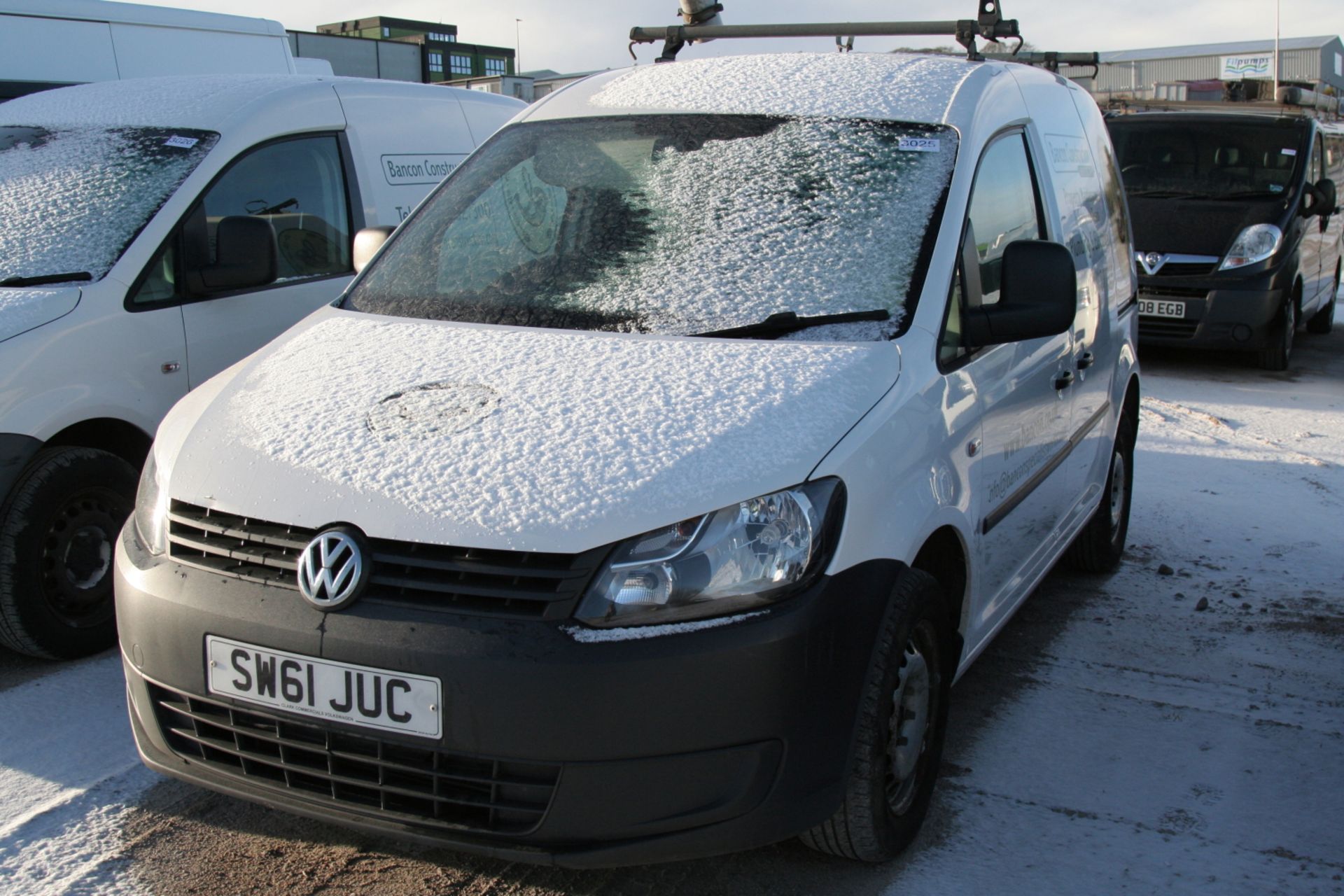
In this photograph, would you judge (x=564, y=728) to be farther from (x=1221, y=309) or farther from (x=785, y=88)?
(x=1221, y=309)

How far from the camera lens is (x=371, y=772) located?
2.50m

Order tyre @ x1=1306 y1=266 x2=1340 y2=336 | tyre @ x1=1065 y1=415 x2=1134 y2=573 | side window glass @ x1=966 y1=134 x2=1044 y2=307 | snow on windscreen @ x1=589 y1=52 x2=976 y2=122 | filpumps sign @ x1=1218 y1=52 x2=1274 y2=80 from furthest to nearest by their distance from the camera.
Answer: filpumps sign @ x1=1218 y1=52 x2=1274 y2=80 → tyre @ x1=1306 y1=266 x2=1340 y2=336 → tyre @ x1=1065 y1=415 x2=1134 y2=573 → snow on windscreen @ x1=589 y1=52 x2=976 y2=122 → side window glass @ x1=966 y1=134 x2=1044 y2=307

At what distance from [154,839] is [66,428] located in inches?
63.0

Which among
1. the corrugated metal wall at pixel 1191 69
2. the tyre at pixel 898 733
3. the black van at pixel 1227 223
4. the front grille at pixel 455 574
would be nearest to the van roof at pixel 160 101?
the front grille at pixel 455 574

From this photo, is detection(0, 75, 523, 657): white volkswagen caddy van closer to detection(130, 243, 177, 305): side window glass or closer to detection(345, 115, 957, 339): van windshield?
detection(130, 243, 177, 305): side window glass

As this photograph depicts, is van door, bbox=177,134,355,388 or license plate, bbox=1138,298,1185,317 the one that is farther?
license plate, bbox=1138,298,1185,317

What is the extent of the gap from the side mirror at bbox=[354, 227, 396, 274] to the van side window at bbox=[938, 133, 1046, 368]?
174 cm

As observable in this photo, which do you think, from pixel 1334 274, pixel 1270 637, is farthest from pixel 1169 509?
pixel 1334 274

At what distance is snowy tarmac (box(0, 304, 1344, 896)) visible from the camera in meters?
2.93

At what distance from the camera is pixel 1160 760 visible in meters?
3.61

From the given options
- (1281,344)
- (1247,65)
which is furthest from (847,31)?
(1247,65)

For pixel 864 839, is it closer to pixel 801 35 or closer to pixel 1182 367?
pixel 801 35

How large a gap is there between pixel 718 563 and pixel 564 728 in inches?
16.1

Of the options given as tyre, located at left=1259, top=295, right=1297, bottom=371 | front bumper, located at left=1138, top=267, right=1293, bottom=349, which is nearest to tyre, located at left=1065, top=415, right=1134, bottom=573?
front bumper, located at left=1138, top=267, right=1293, bottom=349
